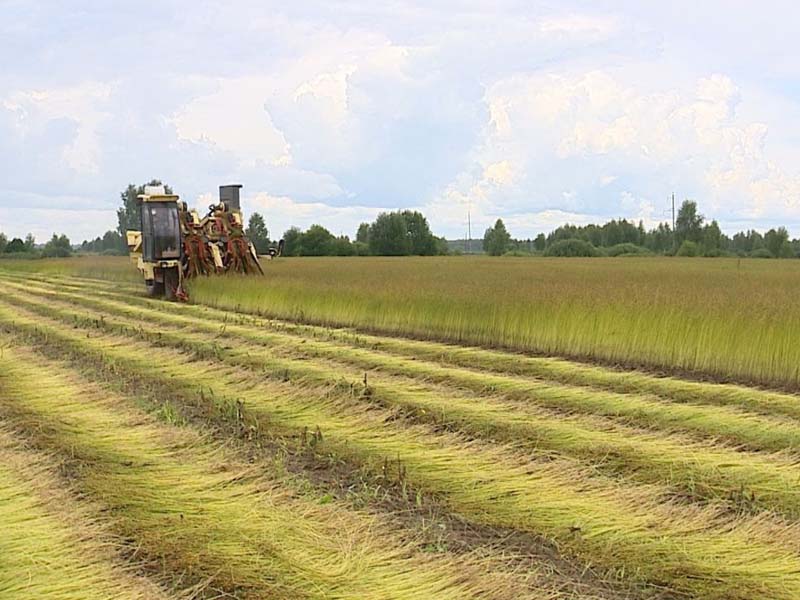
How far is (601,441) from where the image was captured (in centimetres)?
639

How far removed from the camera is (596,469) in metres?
5.69

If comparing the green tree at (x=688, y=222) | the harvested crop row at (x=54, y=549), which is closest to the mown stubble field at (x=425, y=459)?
Answer: the harvested crop row at (x=54, y=549)

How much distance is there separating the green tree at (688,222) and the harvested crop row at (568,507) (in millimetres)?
71540

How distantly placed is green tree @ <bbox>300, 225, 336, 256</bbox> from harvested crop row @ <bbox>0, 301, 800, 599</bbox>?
5093 centimetres

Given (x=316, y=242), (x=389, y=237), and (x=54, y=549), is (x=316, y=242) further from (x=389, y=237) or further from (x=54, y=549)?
(x=54, y=549)

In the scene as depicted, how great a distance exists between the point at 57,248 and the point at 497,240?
35872 mm

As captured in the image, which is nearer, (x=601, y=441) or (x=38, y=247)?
(x=601, y=441)

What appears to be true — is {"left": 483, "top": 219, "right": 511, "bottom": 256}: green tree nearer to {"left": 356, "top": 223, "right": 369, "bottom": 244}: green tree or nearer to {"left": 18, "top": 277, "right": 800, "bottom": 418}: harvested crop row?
{"left": 356, "top": 223, "right": 369, "bottom": 244}: green tree

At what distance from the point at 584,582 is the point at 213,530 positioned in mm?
1800

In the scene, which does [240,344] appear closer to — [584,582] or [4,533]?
[4,533]

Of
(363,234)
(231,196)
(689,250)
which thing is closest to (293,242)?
(363,234)

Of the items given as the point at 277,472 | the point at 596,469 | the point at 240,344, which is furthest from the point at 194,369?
the point at 596,469

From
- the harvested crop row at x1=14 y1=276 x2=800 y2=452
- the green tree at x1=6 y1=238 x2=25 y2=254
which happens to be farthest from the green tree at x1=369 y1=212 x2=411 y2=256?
the harvested crop row at x1=14 y1=276 x2=800 y2=452

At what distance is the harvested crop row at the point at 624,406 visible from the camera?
675cm
